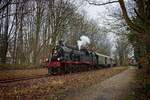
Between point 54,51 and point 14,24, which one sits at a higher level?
point 14,24

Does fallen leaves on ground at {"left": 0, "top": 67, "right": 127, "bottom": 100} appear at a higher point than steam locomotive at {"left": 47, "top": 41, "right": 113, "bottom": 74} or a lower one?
lower

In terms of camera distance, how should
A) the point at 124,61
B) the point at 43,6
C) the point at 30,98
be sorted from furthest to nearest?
the point at 124,61 < the point at 43,6 < the point at 30,98

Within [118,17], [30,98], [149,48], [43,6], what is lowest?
[30,98]

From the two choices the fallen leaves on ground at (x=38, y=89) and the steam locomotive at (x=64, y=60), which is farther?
the steam locomotive at (x=64, y=60)

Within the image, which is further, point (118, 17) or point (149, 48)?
point (118, 17)

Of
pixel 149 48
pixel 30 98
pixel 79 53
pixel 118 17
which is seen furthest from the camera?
pixel 79 53

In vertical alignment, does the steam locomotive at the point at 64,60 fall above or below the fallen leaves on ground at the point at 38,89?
above

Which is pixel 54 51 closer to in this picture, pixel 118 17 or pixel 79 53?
pixel 79 53

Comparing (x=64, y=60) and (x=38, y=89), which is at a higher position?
(x=64, y=60)

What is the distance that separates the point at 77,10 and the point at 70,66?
76.6ft

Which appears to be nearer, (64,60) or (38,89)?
(38,89)

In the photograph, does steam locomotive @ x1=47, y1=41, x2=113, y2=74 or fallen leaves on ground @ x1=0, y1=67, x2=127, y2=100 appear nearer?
fallen leaves on ground @ x1=0, y1=67, x2=127, y2=100

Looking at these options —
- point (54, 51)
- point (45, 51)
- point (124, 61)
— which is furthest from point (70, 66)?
point (124, 61)

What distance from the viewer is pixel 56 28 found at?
162 ft
